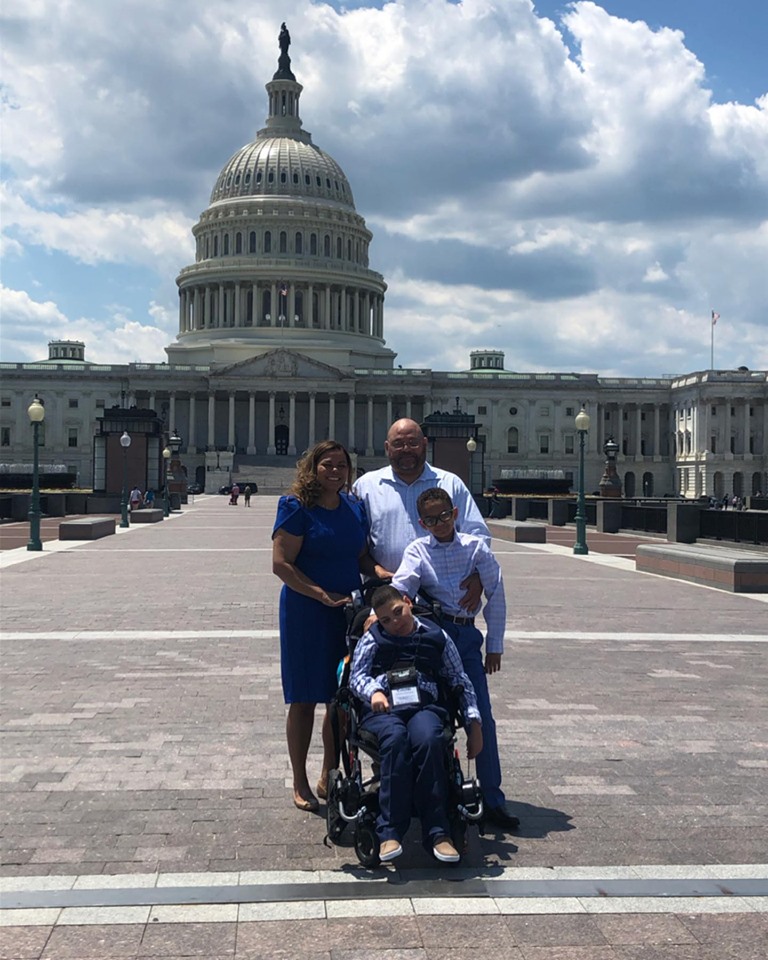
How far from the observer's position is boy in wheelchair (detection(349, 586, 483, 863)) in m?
6.27

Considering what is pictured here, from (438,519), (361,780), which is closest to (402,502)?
(438,519)

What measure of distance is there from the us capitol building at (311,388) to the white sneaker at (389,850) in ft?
361

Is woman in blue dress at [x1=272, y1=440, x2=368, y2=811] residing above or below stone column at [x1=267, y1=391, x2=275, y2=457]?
below

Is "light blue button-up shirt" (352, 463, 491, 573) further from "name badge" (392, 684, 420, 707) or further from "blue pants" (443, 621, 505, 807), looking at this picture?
"name badge" (392, 684, 420, 707)

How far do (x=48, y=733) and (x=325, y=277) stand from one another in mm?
135780

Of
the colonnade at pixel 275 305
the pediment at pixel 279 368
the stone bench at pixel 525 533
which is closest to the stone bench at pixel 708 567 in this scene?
the stone bench at pixel 525 533

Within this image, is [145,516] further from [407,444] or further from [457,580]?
[457,580]

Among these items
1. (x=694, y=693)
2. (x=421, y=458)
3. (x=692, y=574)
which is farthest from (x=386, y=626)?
(x=692, y=574)

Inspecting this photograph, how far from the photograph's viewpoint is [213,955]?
5.15 m

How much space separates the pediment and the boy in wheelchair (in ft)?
407

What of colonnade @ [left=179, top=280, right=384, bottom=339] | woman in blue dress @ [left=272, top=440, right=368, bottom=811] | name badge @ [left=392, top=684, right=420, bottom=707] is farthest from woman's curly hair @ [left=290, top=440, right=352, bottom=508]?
colonnade @ [left=179, top=280, right=384, bottom=339]

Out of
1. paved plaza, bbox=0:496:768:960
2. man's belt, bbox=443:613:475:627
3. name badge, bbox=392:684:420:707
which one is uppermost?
man's belt, bbox=443:613:475:627

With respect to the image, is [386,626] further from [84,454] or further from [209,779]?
[84,454]

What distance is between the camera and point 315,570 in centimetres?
732
